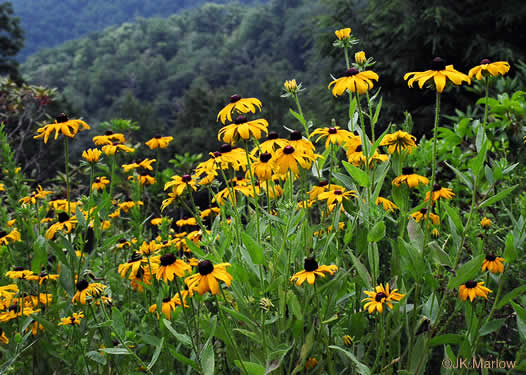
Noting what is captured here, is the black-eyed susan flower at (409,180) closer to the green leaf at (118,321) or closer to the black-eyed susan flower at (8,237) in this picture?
the green leaf at (118,321)

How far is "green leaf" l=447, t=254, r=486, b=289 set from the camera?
1420 mm

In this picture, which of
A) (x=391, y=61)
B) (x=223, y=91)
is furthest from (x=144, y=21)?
(x=391, y=61)

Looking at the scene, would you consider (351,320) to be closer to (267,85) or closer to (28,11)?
(267,85)

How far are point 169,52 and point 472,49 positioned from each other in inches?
1809

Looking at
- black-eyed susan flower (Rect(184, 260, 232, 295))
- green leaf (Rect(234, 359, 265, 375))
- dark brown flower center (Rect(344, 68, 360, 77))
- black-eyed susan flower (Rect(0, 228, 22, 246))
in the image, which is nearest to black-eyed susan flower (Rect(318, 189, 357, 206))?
dark brown flower center (Rect(344, 68, 360, 77))

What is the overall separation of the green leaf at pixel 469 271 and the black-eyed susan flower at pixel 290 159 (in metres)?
0.64

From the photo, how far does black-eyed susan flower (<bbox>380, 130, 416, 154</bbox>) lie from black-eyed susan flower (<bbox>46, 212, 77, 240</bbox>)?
1.49 meters

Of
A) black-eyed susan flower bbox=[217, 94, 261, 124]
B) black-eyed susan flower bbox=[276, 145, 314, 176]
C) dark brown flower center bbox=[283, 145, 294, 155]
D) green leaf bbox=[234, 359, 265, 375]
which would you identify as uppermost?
black-eyed susan flower bbox=[217, 94, 261, 124]

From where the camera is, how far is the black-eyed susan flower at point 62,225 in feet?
6.57

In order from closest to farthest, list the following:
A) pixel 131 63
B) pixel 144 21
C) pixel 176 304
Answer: pixel 176 304 < pixel 131 63 < pixel 144 21

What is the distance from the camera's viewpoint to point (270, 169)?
66.4 inches

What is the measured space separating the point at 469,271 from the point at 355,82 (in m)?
0.76

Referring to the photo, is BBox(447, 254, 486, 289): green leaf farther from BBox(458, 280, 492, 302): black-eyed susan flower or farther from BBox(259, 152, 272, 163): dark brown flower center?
BBox(259, 152, 272, 163): dark brown flower center

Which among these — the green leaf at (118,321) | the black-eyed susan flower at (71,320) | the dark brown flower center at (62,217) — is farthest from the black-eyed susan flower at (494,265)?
the dark brown flower center at (62,217)
